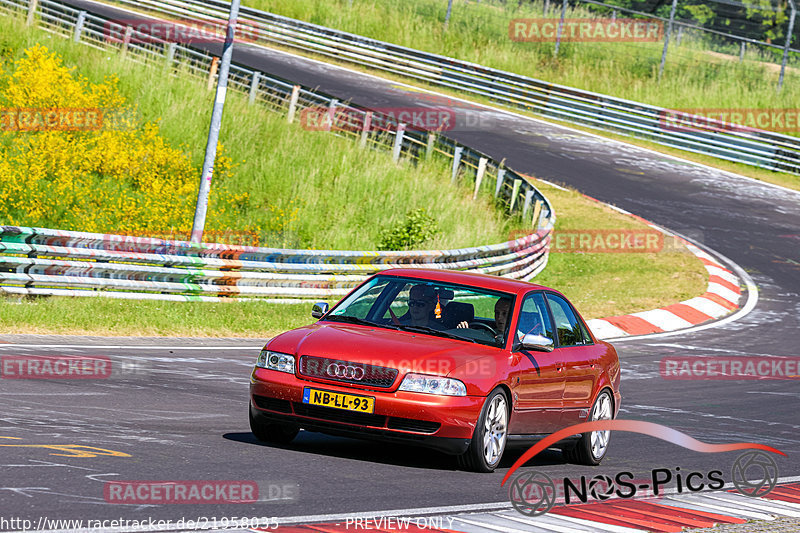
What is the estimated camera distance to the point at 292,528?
560cm

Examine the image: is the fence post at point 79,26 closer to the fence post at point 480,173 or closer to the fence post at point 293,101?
the fence post at point 293,101

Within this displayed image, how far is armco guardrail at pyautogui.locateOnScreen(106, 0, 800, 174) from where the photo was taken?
3556 centimetres

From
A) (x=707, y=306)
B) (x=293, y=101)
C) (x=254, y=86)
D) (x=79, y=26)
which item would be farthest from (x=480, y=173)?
(x=79, y=26)

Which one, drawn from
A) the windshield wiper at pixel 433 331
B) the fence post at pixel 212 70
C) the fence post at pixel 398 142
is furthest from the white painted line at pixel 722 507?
the fence post at pixel 212 70

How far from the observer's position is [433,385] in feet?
25.5

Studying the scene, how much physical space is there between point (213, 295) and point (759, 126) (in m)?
26.3

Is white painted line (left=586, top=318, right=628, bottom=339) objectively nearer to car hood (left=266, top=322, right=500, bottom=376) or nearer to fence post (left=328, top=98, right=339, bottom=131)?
car hood (left=266, top=322, right=500, bottom=376)

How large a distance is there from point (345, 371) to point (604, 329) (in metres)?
11.4

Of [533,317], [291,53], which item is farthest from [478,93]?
[533,317]

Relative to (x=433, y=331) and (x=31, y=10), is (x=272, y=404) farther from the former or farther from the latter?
(x=31, y=10)

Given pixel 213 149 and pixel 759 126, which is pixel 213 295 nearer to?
pixel 213 149

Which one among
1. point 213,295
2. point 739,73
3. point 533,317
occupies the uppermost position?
point 739,73

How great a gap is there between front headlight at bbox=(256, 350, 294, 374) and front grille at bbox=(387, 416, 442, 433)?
0.83m

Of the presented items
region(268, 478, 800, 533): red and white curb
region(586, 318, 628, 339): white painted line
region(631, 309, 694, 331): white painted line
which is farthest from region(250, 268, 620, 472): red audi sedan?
region(631, 309, 694, 331): white painted line
